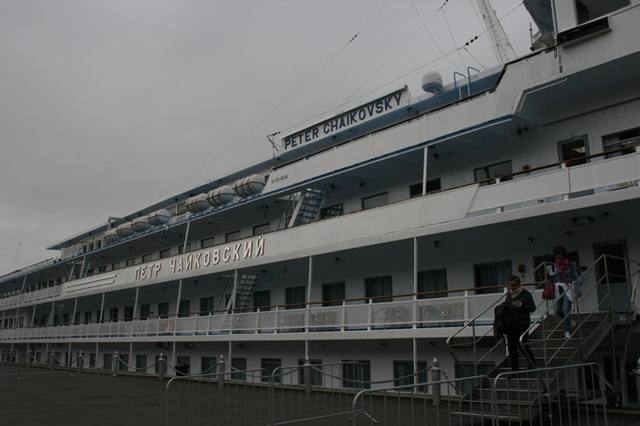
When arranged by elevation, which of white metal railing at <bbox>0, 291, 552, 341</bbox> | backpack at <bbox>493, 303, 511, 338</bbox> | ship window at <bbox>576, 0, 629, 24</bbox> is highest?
ship window at <bbox>576, 0, 629, 24</bbox>

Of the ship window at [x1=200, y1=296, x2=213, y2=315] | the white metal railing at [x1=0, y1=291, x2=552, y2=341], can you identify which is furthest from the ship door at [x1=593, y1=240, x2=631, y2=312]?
the ship window at [x1=200, y1=296, x2=213, y2=315]

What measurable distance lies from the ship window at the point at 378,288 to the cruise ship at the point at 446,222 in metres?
0.06

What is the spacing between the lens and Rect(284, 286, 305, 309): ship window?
23.7 m

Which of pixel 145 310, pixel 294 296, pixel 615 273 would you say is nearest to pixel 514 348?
pixel 615 273

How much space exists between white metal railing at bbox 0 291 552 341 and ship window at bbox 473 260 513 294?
0.55 metres

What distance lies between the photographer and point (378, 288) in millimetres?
20438

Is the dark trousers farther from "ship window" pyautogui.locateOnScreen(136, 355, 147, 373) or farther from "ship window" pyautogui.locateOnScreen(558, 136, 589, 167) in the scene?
"ship window" pyautogui.locateOnScreen(136, 355, 147, 373)

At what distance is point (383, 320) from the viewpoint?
677 inches

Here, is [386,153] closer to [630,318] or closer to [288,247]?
[288,247]

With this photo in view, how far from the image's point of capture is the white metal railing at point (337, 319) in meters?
14.9

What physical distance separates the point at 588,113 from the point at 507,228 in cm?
383

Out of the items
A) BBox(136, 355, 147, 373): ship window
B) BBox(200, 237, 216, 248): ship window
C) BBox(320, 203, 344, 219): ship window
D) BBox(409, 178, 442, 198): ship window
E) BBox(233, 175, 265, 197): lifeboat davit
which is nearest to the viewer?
BBox(409, 178, 442, 198): ship window

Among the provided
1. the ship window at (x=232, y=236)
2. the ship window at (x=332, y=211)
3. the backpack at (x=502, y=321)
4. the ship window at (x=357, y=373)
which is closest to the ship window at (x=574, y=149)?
the backpack at (x=502, y=321)

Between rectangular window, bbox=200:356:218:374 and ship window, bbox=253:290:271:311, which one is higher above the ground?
ship window, bbox=253:290:271:311
